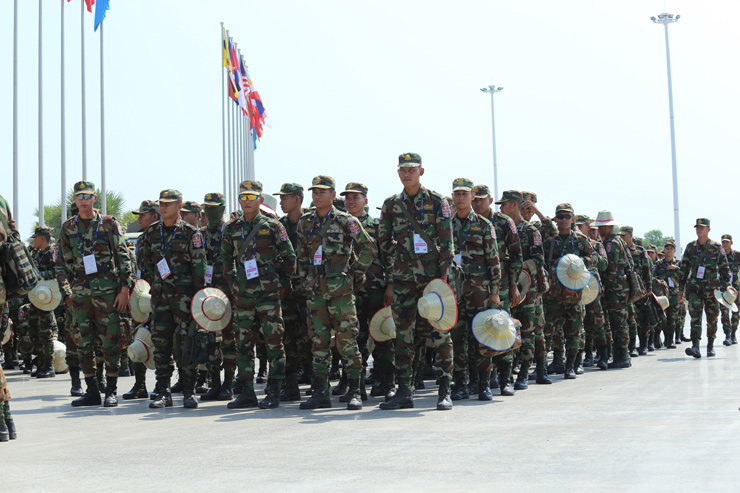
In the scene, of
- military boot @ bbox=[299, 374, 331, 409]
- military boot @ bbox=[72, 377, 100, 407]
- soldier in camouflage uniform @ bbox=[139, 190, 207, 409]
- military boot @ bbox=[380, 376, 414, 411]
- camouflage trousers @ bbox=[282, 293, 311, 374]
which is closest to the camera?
military boot @ bbox=[380, 376, 414, 411]

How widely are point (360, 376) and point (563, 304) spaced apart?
4297mm

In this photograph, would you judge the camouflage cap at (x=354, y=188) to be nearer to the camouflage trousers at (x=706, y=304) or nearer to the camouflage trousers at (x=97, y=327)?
the camouflage trousers at (x=97, y=327)

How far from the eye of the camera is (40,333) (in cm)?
1425

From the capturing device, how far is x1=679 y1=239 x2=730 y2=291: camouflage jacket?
16.0m

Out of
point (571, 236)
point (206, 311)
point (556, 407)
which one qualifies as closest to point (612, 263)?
point (571, 236)

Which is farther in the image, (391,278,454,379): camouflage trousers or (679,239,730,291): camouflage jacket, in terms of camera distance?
(679,239,730,291): camouflage jacket

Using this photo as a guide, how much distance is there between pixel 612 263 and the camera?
13.7m

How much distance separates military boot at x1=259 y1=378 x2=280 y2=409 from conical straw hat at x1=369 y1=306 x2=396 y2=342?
132 centimetres

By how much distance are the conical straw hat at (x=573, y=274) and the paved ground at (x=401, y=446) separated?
2.07 m

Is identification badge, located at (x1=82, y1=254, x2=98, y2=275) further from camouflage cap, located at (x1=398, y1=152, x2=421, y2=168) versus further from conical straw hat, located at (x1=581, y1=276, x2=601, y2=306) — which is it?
conical straw hat, located at (x1=581, y1=276, x2=601, y2=306)

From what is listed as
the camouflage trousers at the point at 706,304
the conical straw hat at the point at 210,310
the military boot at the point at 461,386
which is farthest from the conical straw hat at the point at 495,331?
the camouflage trousers at the point at 706,304

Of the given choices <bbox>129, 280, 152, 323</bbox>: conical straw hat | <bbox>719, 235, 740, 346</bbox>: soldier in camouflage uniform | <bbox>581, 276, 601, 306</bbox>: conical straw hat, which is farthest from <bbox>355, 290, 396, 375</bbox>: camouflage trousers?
<bbox>719, 235, 740, 346</bbox>: soldier in camouflage uniform

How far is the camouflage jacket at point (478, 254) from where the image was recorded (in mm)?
9477

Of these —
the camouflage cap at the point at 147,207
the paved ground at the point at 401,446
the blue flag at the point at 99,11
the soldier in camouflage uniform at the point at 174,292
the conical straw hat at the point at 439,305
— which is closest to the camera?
the paved ground at the point at 401,446
